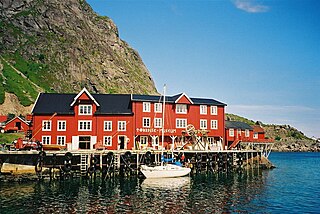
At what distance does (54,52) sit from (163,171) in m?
115

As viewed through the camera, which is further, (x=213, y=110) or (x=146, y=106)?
(x=213, y=110)

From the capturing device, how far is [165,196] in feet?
127

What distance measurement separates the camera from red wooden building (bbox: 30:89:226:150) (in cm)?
5950

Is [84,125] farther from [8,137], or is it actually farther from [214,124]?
[214,124]

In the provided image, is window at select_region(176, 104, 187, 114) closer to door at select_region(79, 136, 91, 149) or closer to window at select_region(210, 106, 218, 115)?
window at select_region(210, 106, 218, 115)

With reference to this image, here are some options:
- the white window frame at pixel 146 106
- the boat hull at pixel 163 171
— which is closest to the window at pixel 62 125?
the white window frame at pixel 146 106

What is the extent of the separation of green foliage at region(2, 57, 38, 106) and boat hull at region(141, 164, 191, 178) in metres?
72.1

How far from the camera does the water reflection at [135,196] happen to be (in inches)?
1288

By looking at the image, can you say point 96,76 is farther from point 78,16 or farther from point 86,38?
point 78,16

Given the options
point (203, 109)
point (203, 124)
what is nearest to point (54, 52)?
point (203, 109)

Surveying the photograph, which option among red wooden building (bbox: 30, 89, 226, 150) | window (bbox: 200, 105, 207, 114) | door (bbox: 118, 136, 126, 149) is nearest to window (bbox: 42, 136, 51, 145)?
red wooden building (bbox: 30, 89, 226, 150)

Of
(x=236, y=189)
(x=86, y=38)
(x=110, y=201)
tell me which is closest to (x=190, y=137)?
(x=236, y=189)

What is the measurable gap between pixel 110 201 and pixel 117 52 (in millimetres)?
167878

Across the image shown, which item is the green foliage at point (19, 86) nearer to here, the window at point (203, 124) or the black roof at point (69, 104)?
the black roof at point (69, 104)
